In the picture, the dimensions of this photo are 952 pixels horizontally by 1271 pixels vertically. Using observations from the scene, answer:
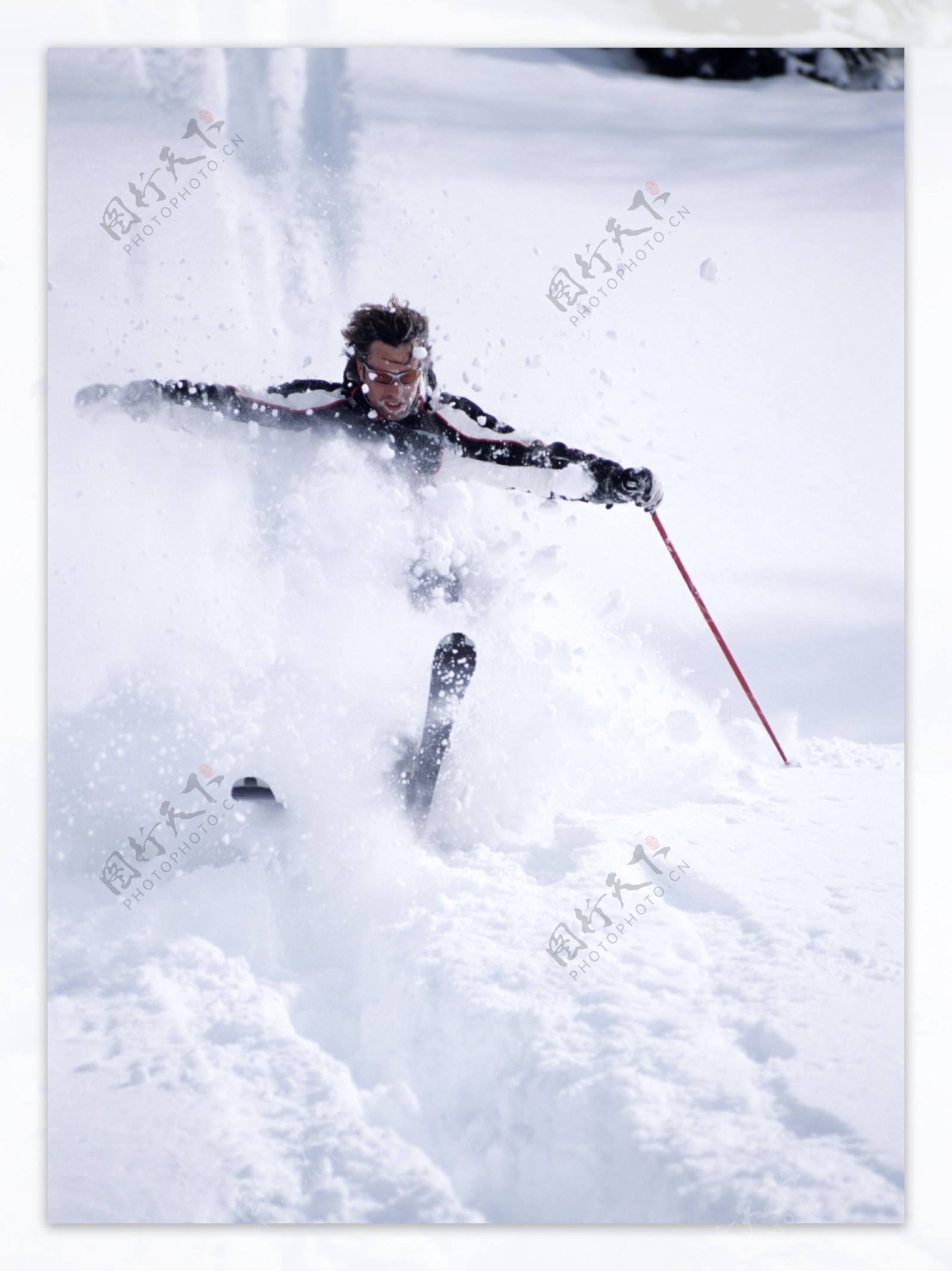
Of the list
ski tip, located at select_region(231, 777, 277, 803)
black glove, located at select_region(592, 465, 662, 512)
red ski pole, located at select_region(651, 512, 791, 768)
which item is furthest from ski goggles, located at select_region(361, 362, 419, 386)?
ski tip, located at select_region(231, 777, 277, 803)

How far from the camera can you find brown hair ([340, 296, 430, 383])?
1486 mm

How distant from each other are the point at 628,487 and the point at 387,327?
0.52 m

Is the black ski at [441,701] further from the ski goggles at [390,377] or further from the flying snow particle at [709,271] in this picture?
the flying snow particle at [709,271]

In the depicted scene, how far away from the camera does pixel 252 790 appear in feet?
4.93

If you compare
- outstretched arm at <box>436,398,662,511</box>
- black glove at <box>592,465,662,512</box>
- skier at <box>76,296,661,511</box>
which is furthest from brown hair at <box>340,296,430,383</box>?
black glove at <box>592,465,662,512</box>

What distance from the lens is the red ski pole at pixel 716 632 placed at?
153cm

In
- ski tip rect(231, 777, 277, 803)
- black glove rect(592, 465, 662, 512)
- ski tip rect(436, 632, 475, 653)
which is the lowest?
ski tip rect(231, 777, 277, 803)

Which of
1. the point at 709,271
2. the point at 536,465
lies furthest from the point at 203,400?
the point at 709,271

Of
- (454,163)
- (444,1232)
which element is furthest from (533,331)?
(444,1232)

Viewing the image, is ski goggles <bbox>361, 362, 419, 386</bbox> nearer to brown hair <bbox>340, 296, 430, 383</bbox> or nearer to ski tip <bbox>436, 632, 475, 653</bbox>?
brown hair <bbox>340, 296, 430, 383</bbox>

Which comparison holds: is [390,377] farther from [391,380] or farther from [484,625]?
[484,625]

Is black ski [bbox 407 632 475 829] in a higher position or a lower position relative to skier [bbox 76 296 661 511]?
lower

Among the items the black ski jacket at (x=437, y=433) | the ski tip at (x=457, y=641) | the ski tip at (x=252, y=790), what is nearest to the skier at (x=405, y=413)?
the black ski jacket at (x=437, y=433)

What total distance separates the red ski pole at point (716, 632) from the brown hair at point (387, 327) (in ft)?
1.79
